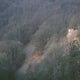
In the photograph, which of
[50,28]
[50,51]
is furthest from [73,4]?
[50,51]

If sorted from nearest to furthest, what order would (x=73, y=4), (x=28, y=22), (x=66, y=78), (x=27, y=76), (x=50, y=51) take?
1. (x=66, y=78)
2. (x=27, y=76)
3. (x=50, y=51)
4. (x=28, y=22)
5. (x=73, y=4)

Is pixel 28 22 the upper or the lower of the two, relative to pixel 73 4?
lower

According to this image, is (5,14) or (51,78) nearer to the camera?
(51,78)

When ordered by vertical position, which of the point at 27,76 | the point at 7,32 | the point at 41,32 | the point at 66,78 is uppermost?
the point at 7,32

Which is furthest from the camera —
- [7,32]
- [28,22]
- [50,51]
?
[28,22]

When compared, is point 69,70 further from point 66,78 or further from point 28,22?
point 28,22

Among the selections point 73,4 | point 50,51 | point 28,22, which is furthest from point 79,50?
point 73,4
